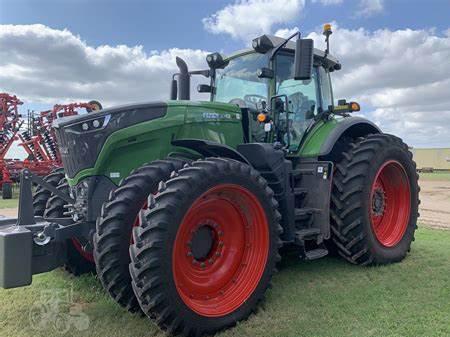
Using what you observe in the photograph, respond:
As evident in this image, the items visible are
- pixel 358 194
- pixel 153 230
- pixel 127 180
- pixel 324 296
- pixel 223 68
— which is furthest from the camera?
pixel 223 68

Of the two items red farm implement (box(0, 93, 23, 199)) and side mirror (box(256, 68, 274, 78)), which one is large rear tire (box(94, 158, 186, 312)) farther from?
red farm implement (box(0, 93, 23, 199))

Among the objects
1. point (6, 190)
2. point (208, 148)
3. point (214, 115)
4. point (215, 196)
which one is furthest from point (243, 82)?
point (6, 190)

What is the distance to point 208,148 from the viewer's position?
396 centimetres

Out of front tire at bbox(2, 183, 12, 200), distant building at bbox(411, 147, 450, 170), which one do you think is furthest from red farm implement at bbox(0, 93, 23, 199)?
distant building at bbox(411, 147, 450, 170)

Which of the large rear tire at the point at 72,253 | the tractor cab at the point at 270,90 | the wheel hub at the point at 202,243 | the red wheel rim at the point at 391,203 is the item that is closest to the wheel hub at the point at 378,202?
the red wheel rim at the point at 391,203

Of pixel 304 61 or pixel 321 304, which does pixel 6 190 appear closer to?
pixel 304 61

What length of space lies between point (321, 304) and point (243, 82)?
266cm

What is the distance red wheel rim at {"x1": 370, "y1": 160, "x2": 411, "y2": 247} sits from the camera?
5293mm

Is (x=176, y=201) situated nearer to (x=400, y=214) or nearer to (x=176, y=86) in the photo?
(x=176, y=86)

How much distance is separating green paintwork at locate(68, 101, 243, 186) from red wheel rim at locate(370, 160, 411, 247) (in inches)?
90.9

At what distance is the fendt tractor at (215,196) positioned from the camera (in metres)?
3.01

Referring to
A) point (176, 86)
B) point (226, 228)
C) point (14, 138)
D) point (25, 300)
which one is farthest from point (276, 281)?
point (14, 138)

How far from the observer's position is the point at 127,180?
3303 mm

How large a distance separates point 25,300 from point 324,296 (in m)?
2.77
